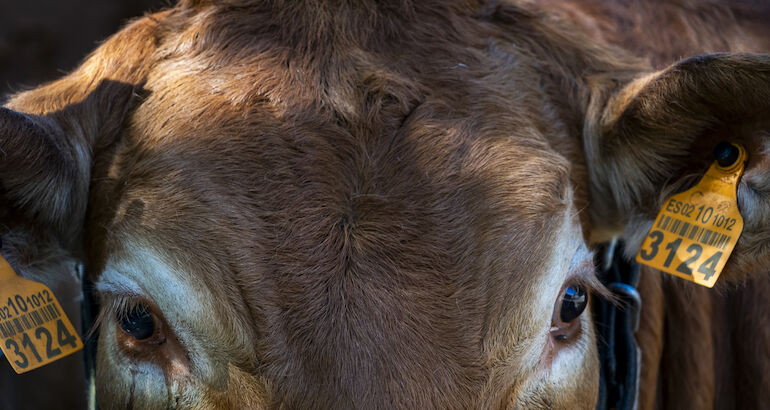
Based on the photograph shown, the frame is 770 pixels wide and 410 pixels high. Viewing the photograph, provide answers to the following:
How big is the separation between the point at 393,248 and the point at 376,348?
252mm

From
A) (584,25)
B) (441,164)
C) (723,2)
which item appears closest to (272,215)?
(441,164)

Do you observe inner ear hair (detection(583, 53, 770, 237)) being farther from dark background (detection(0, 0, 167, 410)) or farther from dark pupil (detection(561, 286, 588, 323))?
dark background (detection(0, 0, 167, 410))

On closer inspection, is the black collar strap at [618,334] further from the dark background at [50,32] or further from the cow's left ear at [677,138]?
the dark background at [50,32]

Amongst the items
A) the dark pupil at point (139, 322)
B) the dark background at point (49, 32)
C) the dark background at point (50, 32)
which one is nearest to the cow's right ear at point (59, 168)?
the dark pupil at point (139, 322)

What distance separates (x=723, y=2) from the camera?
3.65 meters

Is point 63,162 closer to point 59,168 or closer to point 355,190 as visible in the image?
point 59,168

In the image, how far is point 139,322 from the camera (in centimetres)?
219

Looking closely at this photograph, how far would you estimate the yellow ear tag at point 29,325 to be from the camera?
2236 millimetres

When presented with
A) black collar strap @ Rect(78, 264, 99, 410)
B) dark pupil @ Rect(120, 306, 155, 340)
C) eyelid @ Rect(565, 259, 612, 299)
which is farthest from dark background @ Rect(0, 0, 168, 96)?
eyelid @ Rect(565, 259, 612, 299)

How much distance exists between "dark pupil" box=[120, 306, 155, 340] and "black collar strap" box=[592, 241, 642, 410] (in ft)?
4.89

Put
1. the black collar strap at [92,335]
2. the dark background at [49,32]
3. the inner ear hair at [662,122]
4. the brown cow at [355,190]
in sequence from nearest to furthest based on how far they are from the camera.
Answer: the brown cow at [355,190] → the inner ear hair at [662,122] → the black collar strap at [92,335] → the dark background at [49,32]

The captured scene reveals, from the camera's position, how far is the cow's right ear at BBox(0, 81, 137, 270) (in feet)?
7.53

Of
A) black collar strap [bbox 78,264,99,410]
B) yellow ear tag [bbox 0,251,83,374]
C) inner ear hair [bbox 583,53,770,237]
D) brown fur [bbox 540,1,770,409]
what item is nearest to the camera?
inner ear hair [bbox 583,53,770,237]

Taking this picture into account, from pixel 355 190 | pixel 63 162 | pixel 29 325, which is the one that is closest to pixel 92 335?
pixel 29 325
